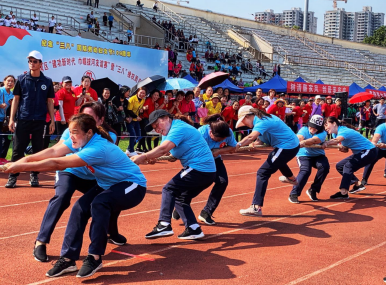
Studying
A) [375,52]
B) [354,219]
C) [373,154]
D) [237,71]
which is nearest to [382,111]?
[237,71]

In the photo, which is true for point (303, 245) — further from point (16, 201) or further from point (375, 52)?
point (375, 52)

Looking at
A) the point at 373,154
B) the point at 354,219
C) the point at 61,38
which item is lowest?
the point at 354,219

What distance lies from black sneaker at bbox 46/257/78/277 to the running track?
0.06m

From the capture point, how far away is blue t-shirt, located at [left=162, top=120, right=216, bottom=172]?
6066 millimetres

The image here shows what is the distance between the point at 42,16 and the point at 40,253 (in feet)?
81.6

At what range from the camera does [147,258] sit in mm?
5562

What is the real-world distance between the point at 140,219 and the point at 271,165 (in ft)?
7.49

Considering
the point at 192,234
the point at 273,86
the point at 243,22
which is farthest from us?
the point at 243,22

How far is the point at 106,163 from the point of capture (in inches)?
197

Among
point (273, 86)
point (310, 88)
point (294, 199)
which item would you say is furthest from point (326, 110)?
point (294, 199)

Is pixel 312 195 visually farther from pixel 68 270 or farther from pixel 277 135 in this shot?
pixel 68 270

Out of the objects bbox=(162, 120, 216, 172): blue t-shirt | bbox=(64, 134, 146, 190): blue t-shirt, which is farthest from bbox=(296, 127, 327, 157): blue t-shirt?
bbox=(64, 134, 146, 190): blue t-shirt

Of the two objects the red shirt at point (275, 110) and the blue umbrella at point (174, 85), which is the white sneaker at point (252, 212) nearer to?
the blue umbrella at point (174, 85)

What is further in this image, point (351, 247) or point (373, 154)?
point (373, 154)
